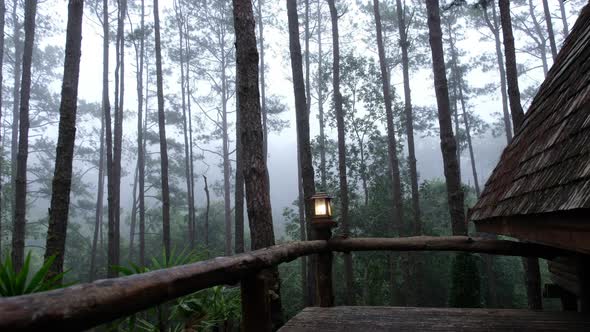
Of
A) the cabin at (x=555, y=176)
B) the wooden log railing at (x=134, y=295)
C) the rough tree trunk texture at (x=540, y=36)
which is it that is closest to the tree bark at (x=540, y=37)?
the rough tree trunk texture at (x=540, y=36)

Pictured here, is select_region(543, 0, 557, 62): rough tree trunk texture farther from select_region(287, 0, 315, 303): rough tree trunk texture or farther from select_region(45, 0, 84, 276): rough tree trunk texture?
select_region(45, 0, 84, 276): rough tree trunk texture

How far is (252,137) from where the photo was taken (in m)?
5.60

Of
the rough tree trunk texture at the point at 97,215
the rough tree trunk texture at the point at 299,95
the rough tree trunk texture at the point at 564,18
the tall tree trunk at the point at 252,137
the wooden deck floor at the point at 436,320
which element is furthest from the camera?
the rough tree trunk texture at the point at 564,18

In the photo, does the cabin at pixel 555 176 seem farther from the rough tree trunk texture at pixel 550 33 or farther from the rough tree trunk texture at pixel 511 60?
the rough tree trunk texture at pixel 550 33

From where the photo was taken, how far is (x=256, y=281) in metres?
2.07

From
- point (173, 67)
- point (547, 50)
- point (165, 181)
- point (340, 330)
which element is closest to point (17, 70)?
point (173, 67)

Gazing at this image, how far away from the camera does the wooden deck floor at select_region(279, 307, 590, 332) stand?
→ 276cm

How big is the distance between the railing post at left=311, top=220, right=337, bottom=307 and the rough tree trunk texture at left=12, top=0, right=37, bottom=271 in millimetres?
7458

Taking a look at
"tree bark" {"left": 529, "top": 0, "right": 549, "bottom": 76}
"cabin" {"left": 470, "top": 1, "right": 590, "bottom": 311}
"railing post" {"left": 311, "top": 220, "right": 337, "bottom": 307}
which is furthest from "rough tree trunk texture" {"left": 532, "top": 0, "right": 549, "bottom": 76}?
"railing post" {"left": 311, "top": 220, "right": 337, "bottom": 307}

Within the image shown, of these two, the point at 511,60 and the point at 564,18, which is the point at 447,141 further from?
the point at 564,18

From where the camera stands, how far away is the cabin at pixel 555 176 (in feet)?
6.72

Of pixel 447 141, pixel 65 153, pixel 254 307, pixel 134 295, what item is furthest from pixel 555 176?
pixel 65 153

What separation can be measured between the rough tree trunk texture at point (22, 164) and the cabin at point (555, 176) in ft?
30.0

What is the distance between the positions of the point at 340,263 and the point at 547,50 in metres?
21.5
